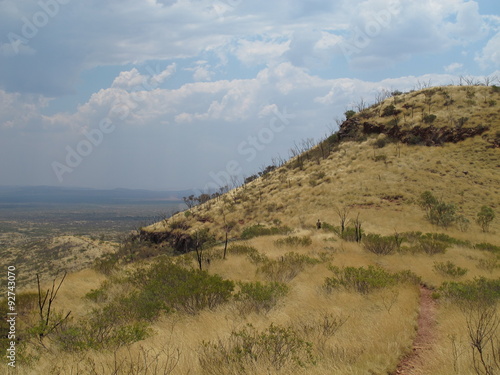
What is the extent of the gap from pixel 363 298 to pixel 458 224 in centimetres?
2200

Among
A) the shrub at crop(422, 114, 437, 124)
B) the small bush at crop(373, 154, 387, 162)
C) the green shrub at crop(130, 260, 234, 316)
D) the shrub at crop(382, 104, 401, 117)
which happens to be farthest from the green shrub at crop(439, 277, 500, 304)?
the shrub at crop(382, 104, 401, 117)

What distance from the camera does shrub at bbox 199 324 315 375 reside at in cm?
550

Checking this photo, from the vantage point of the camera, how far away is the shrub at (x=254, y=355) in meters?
5.50

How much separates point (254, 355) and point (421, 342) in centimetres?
408

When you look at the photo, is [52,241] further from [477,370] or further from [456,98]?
[456,98]

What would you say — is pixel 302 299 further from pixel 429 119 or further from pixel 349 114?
Answer: pixel 349 114

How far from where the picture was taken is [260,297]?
30.9ft

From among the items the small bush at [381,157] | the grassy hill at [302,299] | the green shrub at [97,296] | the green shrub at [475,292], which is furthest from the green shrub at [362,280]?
the small bush at [381,157]

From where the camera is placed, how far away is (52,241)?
57.2m

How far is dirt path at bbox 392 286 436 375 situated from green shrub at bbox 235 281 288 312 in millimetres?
3697

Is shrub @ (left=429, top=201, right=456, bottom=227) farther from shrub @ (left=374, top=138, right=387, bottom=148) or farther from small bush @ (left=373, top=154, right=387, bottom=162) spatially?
shrub @ (left=374, top=138, right=387, bottom=148)

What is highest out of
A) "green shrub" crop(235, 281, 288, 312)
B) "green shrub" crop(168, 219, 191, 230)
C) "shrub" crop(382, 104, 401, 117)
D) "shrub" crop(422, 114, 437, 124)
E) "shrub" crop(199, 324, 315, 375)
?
"shrub" crop(382, 104, 401, 117)

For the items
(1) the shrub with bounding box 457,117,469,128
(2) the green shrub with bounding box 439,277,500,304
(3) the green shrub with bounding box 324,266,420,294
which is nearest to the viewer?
(2) the green shrub with bounding box 439,277,500,304

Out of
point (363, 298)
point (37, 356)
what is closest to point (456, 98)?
point (363, 298)
